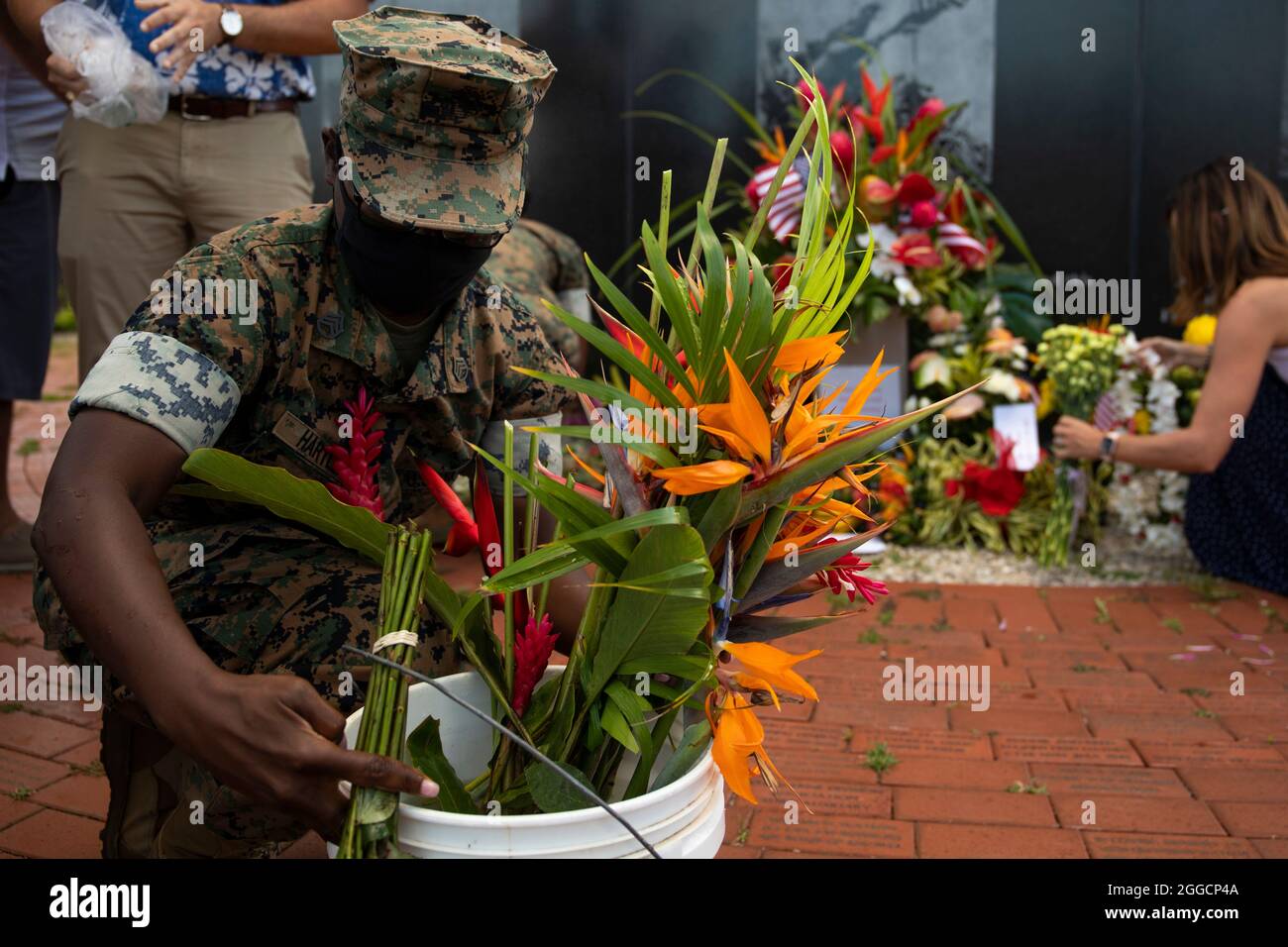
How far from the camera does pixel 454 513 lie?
155 centimetres

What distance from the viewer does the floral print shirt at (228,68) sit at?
3.05 metres

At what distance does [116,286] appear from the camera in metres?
3.21

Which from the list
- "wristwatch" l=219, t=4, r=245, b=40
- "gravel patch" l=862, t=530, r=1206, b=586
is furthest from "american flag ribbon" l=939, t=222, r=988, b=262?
"wristwatch" l=219, t=4, r=245, b=40

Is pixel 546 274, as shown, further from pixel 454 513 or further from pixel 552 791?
pixel 552 791

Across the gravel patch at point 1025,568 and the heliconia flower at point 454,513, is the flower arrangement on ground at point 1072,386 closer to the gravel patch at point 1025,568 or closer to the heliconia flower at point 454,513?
the gravel patch at point 1025,568

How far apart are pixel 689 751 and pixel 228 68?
2.38 meters

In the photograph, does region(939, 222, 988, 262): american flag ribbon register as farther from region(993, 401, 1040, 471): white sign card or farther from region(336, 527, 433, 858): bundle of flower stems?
region(336, 527, 433, 858): bundle of flower stems

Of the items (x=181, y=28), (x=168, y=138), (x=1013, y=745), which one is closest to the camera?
(x=181, y=28)

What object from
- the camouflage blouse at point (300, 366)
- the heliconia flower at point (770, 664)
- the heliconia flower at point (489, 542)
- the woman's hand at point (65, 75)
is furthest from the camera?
the woman's hand at point (65, 75)

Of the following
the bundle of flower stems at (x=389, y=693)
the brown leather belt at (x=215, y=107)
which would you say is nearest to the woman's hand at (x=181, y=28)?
the brown leather belt at (x=215, y=107)

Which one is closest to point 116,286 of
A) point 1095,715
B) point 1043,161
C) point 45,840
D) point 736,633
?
point 45,840

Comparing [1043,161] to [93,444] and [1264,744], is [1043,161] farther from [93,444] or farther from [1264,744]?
[93,444]

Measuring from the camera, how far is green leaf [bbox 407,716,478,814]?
1.46 meters

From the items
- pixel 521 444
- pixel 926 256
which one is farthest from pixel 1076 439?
pixel 521 444
